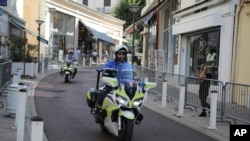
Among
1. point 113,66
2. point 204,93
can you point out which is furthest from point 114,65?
point 204,93

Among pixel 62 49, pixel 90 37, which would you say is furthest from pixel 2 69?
pixel 90 37

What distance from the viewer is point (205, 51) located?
18953 mm

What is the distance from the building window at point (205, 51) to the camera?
1775cm

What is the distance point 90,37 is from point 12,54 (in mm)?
28683

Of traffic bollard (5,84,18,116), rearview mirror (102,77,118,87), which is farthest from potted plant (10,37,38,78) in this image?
rearview mirror (102,77,118,87)

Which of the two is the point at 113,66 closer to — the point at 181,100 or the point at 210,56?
the point at 181,100

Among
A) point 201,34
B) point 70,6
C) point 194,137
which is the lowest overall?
point 194,137

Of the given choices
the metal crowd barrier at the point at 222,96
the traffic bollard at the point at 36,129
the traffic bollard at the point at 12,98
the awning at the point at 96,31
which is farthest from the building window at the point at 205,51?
the awning at the point at 96,31

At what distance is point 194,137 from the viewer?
9.50m

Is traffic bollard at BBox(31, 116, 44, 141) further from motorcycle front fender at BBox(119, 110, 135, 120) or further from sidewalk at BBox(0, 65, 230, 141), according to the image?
sidewalk at BBox(0, 65, 230, 141)

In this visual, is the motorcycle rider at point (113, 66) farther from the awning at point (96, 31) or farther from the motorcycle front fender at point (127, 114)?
the awning at point (96, 31)

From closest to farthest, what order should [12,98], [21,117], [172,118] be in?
1. [21,117]
2. [12,98]
3. [172,118]

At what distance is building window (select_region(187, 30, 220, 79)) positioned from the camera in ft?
58.2

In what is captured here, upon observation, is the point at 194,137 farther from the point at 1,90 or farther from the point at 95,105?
the point at 1,90
